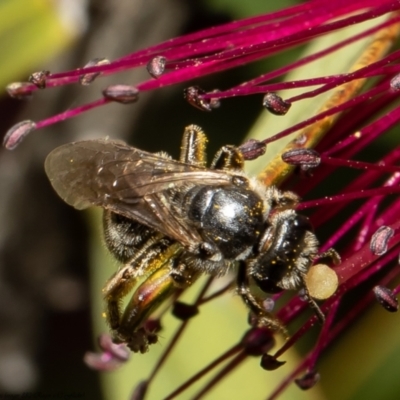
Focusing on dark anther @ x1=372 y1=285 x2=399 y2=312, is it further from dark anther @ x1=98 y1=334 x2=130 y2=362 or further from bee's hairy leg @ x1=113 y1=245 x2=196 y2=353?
dark anther @ x1=98 y1=334 x2=130 y2=362

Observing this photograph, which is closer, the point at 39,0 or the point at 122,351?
the point at 122,351

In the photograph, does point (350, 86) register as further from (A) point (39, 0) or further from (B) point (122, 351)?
(A) point (39, 0)

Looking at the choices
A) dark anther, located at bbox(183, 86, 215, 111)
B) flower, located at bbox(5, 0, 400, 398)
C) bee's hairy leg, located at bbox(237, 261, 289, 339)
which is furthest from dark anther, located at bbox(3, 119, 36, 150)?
bee's hairy leg, located at bbox(237, 261, 289, 339)

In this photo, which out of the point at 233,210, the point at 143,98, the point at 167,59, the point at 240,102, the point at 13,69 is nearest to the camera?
the point at 233,210

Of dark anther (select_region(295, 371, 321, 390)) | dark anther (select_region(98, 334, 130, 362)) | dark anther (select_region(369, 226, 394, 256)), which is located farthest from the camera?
dark anther (select_region(98, 334, 130, 362))

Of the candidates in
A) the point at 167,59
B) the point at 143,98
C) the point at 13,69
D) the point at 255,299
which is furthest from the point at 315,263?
the point at 143,98

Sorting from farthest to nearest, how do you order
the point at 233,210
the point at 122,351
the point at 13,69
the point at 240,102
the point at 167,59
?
the point at 240,102 < the point at 13,69 < the point at 122,351 < the point at 167,59 < the point at 233,210
